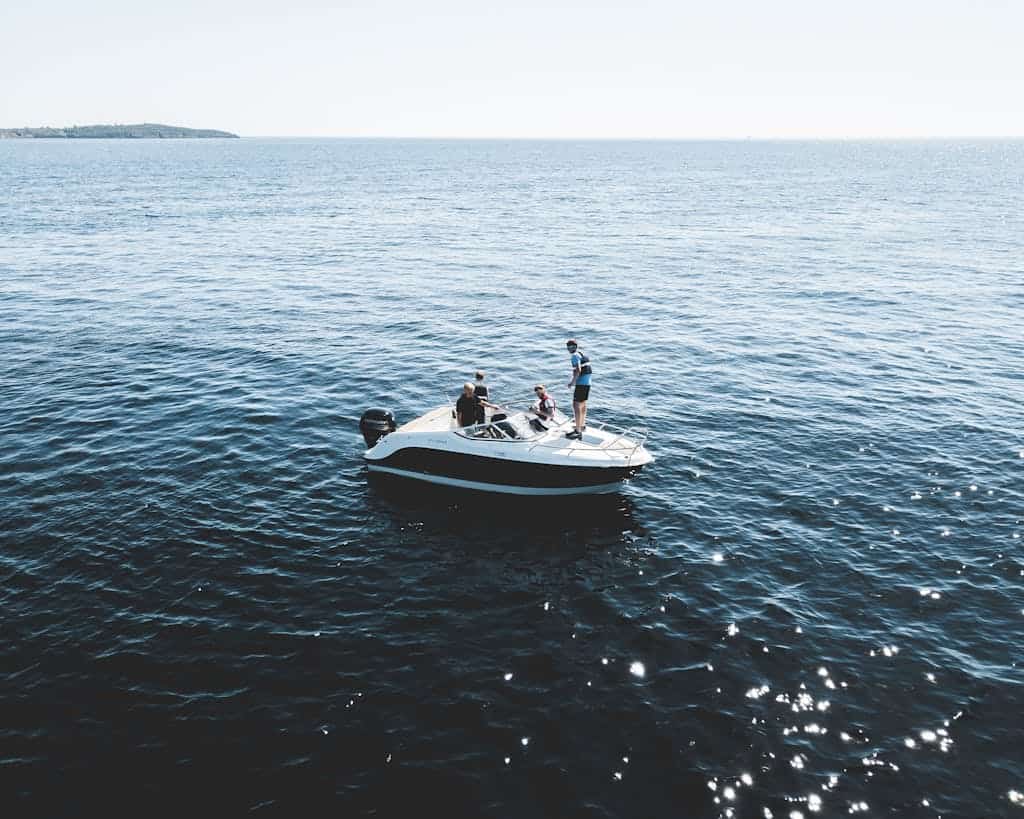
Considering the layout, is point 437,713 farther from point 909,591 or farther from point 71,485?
point 71,485

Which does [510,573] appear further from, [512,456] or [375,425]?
[375,425]

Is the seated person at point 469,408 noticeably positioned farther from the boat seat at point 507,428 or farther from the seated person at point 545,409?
the seated person at point 545,409

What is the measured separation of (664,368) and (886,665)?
67.5ft

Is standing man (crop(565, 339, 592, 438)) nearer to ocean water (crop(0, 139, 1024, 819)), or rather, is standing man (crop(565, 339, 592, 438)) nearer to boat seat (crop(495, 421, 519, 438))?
boat seat (crop(495, 421, 519, 438))

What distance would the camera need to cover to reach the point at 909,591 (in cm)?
1725

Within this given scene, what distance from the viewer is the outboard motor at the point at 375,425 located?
76.5ft

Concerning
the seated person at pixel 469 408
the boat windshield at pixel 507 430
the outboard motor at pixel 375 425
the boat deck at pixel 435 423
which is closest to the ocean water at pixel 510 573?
the outboard motor at pixel 375 425

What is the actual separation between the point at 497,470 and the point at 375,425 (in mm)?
4838

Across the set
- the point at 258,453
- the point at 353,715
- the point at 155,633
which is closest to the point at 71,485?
the point at 258,453

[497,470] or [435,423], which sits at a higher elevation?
[435,423]

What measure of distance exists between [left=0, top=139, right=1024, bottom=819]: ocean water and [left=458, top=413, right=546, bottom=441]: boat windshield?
2.24 m

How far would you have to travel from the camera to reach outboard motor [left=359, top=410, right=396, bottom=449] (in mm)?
23312

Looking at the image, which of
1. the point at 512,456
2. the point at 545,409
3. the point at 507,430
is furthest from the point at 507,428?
the point at 545,409

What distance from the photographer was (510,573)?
1823 cm
